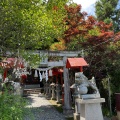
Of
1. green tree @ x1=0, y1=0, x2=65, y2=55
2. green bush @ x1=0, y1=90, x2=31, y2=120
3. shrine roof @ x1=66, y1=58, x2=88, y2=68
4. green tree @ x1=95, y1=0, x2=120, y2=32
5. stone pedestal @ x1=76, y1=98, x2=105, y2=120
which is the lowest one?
stone pedestal @ x1=76, y1=98, x2=105, y2=120

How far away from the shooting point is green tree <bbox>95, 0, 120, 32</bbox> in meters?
22.1

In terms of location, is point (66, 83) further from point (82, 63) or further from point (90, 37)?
point (90, 37)

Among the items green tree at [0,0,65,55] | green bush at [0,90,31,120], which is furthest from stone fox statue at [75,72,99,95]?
green bush at [0,90,31,120]

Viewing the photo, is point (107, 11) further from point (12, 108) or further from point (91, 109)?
point (12, 108)

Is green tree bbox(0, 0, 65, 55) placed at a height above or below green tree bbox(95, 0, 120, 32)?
below

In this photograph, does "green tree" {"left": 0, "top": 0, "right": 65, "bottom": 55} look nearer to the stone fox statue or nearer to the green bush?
the stone fox statue

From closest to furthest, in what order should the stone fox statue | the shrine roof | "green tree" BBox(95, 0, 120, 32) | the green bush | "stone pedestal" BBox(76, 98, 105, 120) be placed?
the green bush
"stone pedestal" BBox(76, 98, 105, 120)
the stone fox statue
the shrine roof
"green tree" BBox(95, 0, 120, 32)

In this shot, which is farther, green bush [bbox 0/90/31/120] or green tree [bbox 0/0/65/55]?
green tree [bbox 0/0/65/55]

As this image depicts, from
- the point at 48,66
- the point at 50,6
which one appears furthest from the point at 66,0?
the point at 48,66

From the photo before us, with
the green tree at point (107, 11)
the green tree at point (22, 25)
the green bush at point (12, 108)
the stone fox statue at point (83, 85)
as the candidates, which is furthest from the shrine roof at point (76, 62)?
the green tree at point (107, 11)

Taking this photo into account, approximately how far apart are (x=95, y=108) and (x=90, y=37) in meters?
5.08

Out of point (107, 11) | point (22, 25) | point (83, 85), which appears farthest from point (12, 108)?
point (107, 11)

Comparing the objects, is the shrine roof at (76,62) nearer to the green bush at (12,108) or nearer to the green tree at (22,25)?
the green tree at (22,25)

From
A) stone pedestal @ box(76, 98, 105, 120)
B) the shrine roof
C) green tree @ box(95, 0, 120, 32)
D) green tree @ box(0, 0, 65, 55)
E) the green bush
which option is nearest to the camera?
the green bush
